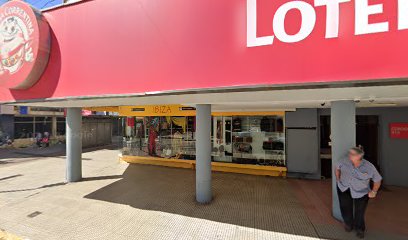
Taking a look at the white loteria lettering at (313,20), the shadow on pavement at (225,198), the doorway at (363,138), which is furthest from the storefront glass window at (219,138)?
the white loteria lettering at (313,20)

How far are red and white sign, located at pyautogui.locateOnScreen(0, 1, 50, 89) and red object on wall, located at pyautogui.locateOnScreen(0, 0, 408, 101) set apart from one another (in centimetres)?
23

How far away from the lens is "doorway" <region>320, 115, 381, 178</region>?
781cm

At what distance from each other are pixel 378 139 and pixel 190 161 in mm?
7784

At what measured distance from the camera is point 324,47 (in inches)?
125

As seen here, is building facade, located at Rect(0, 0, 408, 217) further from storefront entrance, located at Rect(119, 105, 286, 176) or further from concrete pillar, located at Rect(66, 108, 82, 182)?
storefront entrance, located at Rect(119, 105, 286, 176)

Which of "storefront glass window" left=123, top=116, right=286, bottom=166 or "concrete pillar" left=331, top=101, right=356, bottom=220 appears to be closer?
"concrete pillar" left=331, top=101, right=356, bottom=220

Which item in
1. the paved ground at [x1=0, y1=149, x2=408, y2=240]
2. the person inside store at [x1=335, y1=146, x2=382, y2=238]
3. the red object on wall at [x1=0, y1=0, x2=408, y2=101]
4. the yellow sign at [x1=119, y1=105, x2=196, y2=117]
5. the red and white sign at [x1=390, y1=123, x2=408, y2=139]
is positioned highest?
the red object on wall at [x1=0, y1=0, x2=408, y2=101]

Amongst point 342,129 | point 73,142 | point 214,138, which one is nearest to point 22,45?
point 73,142

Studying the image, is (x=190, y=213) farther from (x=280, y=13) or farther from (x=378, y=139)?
(x=378, y=139)

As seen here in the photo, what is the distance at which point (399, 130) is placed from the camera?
287 inches

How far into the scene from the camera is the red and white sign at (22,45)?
5.47 metres

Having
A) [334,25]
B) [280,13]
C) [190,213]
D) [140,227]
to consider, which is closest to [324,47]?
[334,25]

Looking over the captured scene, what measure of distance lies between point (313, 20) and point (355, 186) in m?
3.45

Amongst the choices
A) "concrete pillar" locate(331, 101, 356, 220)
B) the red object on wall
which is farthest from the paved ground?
the red object on wall
